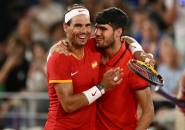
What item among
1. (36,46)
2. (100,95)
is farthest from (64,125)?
(36,46)

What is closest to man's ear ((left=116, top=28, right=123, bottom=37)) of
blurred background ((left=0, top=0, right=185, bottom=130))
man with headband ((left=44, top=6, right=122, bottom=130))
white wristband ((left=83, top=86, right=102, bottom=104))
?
man with headband ((left=44, top=6, right=122, bottom=130))

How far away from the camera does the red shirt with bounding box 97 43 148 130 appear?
764 cm

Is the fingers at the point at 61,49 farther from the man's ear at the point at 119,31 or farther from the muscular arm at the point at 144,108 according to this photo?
the muscular arm at the point at 144,108

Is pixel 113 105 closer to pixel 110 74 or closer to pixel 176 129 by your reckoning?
pixel 110 74

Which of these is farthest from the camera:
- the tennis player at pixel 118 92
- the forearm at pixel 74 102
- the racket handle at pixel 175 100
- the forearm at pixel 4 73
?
the forearm at pixel 4 73

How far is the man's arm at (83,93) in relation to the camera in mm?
7398

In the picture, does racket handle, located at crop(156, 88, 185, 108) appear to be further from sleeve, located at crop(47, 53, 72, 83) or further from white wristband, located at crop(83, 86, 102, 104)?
sleeve, located at crop(47, 53, 72, 83)

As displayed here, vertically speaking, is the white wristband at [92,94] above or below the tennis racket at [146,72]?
below

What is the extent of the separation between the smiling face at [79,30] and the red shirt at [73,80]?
0.18m

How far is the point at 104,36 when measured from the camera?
300 inches

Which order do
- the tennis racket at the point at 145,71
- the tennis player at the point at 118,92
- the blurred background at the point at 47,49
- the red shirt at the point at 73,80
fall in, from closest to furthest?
the tennis racket at the point at 145,71
the red shirt at the point at 73,80
the tennis player at the point at 118,92
the blurred background at the point at 47,49

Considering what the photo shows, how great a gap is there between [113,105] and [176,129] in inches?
108

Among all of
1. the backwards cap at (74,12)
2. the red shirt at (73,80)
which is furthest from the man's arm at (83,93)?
the backwards cap at (74,12)

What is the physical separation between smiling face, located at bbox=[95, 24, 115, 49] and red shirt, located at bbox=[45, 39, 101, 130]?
183 millimetres
